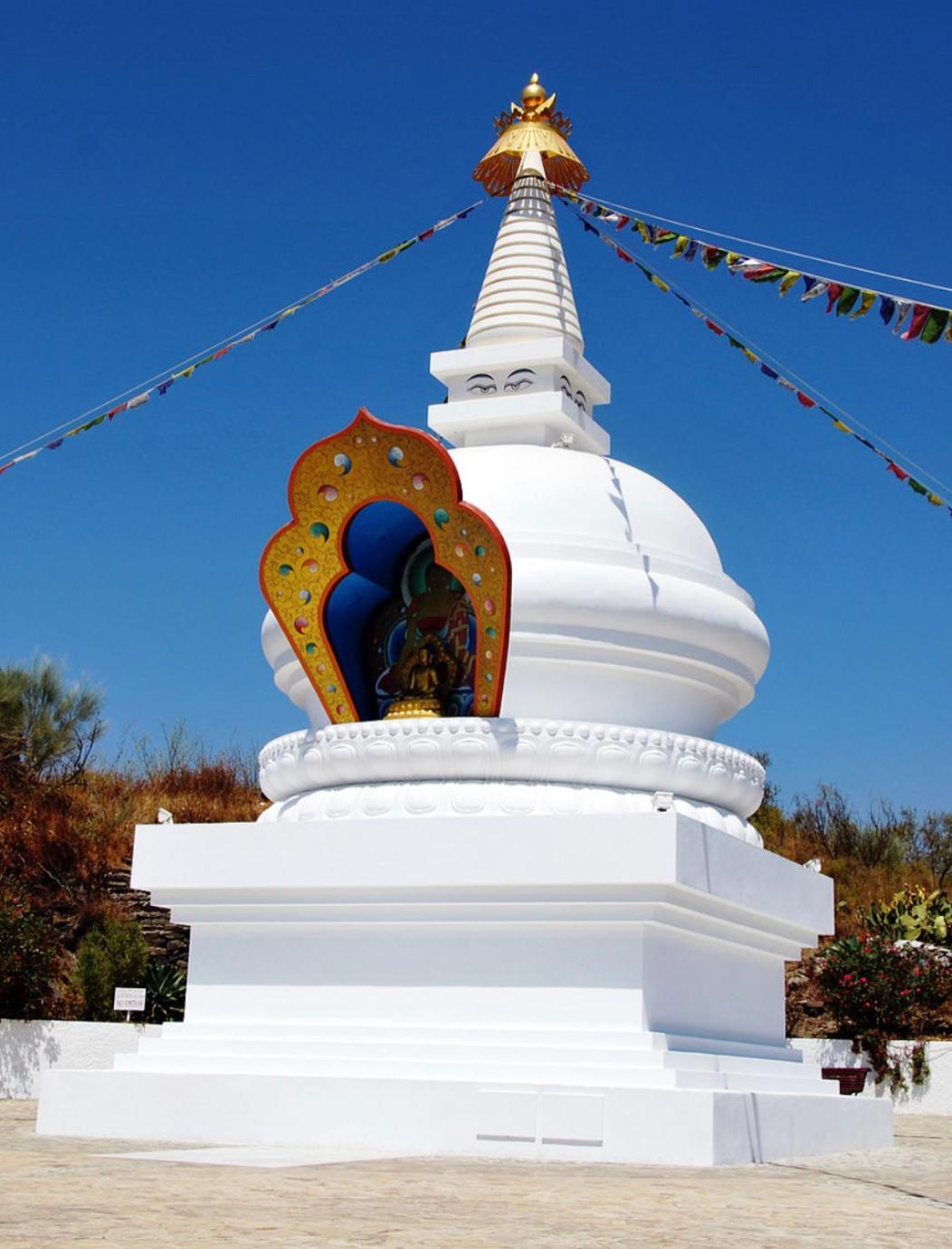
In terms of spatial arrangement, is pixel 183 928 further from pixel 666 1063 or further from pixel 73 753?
pixel 666 1063

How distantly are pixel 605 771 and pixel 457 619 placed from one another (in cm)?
170

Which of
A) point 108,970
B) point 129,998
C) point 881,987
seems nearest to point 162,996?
point 108,970

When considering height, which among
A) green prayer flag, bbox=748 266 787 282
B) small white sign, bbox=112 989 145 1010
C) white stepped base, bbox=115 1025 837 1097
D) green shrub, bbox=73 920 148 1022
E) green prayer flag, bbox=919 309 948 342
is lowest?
white stepped base, bbox=115 1025 837 1097

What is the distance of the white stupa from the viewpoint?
31.6 feet

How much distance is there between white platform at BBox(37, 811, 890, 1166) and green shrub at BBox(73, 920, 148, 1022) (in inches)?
290

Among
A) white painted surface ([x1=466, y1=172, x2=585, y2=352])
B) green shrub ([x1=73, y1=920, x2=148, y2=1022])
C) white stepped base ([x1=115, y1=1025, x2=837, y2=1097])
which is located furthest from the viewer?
green shrub ([x1=73, y1=920, x2=148, y2=1022])

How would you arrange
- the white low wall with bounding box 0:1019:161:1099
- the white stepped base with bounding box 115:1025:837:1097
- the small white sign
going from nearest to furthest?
the white stepped base with bounding box 115:1025:837:1097 < the white low wall with bounding box 0:1019:161:1099 < the small white sign

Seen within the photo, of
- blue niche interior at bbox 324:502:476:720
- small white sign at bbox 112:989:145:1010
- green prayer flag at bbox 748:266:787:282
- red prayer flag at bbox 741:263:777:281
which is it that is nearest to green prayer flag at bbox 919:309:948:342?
green prayer flag at bbox 748:266:787:282

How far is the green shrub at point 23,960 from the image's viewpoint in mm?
17750

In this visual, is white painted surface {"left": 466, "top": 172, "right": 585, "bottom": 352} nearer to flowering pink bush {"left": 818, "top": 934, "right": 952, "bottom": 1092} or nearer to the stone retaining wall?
flowering pink bush {"left": 818, "top": 934, "right": 952, "bottom": 1092}

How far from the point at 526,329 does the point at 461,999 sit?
6920 mm

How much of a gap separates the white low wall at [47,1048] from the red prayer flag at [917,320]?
12.1 meters

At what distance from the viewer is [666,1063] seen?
960 centimetres

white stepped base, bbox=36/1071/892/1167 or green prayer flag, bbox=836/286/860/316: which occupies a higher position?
green prayer flag, bbox=836/286/860/316
